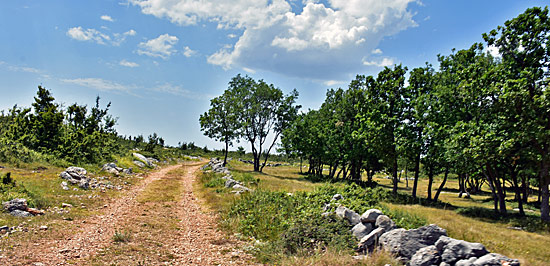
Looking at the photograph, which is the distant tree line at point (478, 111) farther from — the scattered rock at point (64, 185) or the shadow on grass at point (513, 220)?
the scattered rock at point (64, 185)

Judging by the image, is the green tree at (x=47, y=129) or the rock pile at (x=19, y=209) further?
the green tree at (x=47, y=129)

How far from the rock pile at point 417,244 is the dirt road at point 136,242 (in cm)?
400

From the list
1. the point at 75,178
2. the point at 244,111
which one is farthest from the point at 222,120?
the point at 75,178

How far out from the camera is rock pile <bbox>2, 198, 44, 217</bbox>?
10586 mm

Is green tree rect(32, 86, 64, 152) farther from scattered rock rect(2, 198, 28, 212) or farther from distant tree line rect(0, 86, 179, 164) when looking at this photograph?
scattered rock rect(2, 198, 28, 212)

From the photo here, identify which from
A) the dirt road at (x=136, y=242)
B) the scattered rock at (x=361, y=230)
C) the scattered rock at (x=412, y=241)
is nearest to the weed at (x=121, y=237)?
the dirt road at (x=136, y=242)

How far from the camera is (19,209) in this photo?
1096 centimetres

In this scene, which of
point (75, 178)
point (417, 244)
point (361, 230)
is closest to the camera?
point (417, 244)

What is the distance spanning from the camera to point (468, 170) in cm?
2334

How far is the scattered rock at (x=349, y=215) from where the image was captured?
410 inches

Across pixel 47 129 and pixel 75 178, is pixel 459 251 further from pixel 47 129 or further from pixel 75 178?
pixel 47 129

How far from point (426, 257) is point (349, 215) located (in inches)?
129

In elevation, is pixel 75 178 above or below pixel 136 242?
above

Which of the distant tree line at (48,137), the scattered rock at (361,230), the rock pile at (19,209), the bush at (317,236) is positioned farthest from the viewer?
the distant tree line at (48,137)
